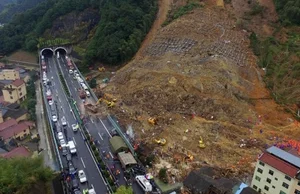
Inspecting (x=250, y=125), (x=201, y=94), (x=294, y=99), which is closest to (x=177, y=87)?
(x=201, y=94)

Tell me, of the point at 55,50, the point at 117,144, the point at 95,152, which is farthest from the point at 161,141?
the point at 55,50

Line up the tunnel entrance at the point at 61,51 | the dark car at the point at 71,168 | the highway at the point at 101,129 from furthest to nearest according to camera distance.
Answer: the tunnel entrance at the point at 61,51, the highway at the point at 101,129, the dark car at the point at 71,168

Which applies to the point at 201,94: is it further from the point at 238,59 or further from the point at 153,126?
the point at 238,59

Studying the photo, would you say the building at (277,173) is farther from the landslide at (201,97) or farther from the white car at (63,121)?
the white car at (63,121)

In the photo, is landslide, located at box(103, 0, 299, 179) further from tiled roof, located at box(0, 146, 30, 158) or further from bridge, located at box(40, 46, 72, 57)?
bridge, located at box(40, 46, 72, 57)

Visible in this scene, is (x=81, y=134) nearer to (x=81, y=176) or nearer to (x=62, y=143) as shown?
(x=62, y=143)

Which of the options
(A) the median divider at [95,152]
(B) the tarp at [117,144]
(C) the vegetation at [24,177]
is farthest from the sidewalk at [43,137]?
(C) the vegetation at [24,177]
